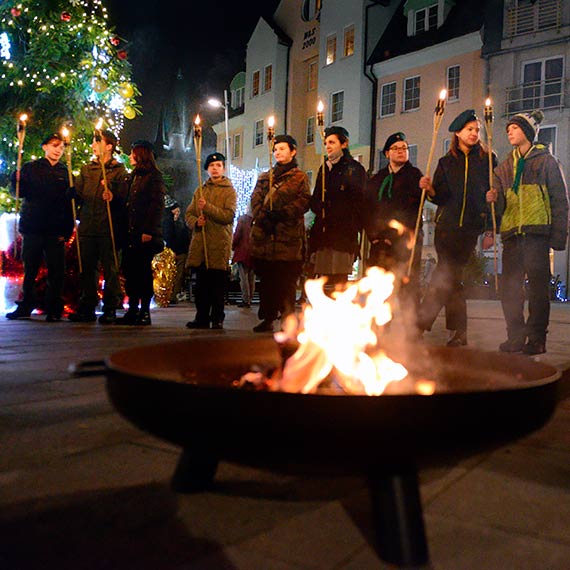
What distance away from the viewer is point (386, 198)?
19.9ft

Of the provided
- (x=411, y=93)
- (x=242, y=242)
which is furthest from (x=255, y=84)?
(x=242, y=242)

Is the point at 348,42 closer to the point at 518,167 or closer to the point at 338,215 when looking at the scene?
the point at 338,215

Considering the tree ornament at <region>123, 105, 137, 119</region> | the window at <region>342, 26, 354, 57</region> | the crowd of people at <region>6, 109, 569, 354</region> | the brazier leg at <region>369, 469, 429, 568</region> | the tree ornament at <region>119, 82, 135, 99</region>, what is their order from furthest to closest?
the window at <region>342, 26, 354, 57</region>, the tree ornament at <region>123, 105, 137, 119</region>, the tree ornament at <region>119, 82, 135, 99</region>, the crowd of people at <region>6, 109, 569, 354</region>, the brazier leg at <region>369, 469, 429, 568</region>

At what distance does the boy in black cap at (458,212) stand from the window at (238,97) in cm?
3574

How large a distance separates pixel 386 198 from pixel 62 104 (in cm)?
873

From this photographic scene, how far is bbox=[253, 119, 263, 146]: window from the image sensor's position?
35.5 m

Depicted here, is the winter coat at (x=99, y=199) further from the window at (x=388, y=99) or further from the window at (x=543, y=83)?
the window at (x=388, y=99)

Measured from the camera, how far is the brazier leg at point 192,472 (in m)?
1.75

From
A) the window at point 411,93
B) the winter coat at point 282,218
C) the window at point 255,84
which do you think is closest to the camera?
the winter coat at point 282,218

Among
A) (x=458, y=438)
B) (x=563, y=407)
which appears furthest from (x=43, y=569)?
(x=563, y=407)

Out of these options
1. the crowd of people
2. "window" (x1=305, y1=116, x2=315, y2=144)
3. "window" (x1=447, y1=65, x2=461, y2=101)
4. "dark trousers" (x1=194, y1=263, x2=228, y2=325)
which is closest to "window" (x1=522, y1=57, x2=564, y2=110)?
"window" (x1=447, y1=65, x2=461, y2=101)

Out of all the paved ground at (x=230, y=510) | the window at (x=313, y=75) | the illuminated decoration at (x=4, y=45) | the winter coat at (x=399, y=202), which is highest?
the window at (x=313, y=75)

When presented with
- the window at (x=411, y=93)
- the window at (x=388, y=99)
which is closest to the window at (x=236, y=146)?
the window at (x=388, y=99)

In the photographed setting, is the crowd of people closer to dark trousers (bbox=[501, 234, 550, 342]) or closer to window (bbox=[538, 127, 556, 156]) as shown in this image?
dark trousers (bbox=[501, 234, 550, 342])
